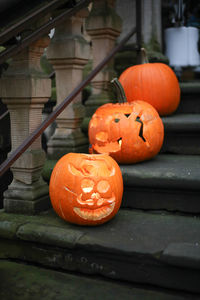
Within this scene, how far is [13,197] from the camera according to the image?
262 cm

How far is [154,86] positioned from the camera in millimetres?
3322

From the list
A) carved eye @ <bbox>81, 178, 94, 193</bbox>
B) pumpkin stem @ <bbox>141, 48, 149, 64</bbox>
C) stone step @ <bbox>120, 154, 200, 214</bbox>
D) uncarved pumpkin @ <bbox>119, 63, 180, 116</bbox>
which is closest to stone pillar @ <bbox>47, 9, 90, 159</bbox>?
uncarved pumpkin @ <bbox>119, 63, 180, 116</bbox>

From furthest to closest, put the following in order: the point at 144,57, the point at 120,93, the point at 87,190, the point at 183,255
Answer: the point at 144,57 → the point at 120,93 → the point at 87,190 → the point at 183,255

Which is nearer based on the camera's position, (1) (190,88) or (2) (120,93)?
(2) (120,93)

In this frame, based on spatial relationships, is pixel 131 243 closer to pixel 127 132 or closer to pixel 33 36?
pixel 127 132

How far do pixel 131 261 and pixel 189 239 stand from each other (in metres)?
0.35

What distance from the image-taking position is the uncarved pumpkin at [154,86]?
332 centimetres

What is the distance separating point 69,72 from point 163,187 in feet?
3.97

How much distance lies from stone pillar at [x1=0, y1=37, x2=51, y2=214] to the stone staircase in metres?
0.11

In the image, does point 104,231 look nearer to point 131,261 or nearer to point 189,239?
point 131,261

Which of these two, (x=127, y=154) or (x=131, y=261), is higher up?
(x=127, y=154)

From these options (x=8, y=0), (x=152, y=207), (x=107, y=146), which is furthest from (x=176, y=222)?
(x=8, y=0)

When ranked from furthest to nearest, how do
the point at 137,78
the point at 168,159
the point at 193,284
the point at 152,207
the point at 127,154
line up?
the point at 137,78 → the point at 168,159 → the point at 127,154 → the point at 152,207 → the point at 193,284

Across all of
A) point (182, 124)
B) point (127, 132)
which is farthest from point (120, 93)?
point (182, 124)
